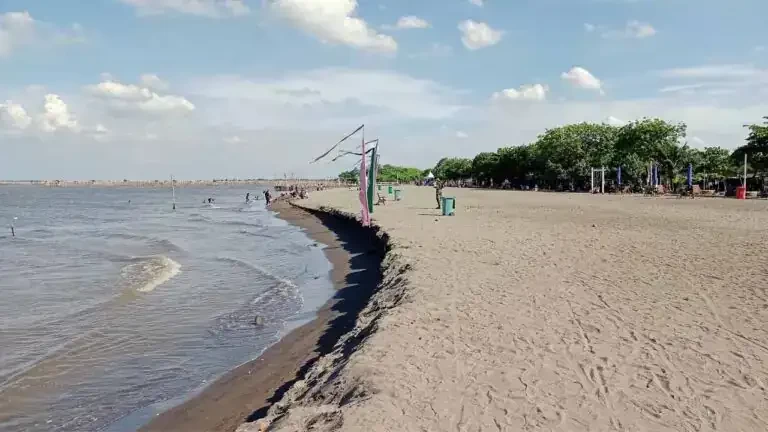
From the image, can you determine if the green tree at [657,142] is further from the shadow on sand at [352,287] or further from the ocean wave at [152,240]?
the ocean wave at [152,240]

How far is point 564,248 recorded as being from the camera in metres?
13.6

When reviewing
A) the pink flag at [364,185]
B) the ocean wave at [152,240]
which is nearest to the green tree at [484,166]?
the ocean wave at [152,240]

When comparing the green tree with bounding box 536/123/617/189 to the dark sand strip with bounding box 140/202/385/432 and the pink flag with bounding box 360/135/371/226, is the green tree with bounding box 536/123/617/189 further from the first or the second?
the dark sand strip with bounding box 140/202/385/432

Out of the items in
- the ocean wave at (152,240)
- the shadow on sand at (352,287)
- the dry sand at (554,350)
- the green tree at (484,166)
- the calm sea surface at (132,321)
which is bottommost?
the calm sea surface at (132,321)

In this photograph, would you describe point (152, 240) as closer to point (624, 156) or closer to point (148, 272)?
point (148, 272)

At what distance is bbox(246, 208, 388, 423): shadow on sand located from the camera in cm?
771

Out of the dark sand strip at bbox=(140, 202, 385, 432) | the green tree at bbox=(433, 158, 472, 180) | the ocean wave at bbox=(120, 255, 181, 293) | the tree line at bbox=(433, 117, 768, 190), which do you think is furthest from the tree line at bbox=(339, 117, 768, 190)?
the green tree at bbox=(433, 158, 472, 180)

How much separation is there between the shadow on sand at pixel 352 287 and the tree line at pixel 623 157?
9.26 metres

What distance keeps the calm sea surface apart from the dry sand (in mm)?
2482

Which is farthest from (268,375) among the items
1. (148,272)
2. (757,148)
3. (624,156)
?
(624,156)

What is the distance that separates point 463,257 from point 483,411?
26.5 feet

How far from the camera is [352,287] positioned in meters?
13.9

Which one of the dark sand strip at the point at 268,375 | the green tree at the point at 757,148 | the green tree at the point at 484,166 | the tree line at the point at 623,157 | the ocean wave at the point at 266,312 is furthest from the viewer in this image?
the green tree at the point at 484,166

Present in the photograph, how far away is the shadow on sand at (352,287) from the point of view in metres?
7.71
